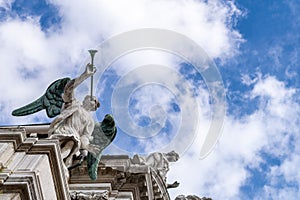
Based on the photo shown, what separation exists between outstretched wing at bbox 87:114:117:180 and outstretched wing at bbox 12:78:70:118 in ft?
6.11

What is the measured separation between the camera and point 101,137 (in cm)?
1767

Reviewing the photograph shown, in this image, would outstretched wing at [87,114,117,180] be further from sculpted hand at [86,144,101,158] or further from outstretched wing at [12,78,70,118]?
outstretched wing at [12,78,70,118]

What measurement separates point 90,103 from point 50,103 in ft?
11.9

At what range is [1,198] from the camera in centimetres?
1173

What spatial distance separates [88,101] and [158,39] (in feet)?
11.4

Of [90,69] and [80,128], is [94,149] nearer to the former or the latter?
[80,128]

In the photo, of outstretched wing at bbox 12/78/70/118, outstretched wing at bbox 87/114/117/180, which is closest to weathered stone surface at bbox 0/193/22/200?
outstretched wing at bbox 87/114/117/180

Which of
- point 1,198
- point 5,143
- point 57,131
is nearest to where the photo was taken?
point 1,198

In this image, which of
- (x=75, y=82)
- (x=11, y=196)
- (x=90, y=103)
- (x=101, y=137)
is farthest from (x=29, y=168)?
(x=101, y=137)

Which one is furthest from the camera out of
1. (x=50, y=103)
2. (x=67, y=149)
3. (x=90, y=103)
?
(x=50, y=103)

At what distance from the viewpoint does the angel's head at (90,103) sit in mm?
16578

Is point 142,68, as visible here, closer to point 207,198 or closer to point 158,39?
point 158,39

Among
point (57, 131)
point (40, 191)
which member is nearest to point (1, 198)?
point (40, 191)

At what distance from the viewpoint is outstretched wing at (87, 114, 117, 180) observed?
16984mm
